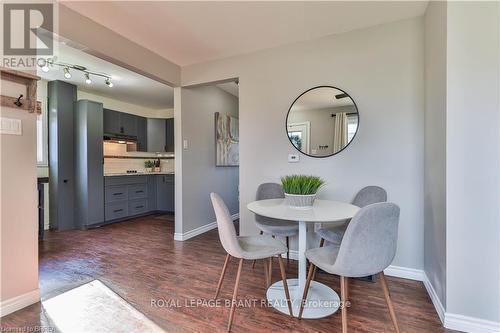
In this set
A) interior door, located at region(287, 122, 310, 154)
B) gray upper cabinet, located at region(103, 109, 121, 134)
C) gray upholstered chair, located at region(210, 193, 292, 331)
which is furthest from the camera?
gray upper cabinet, located at region(103, 109, 121, 134)

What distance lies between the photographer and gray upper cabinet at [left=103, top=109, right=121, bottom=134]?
4684 millimetres

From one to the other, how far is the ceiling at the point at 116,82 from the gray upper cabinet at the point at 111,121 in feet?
1.25

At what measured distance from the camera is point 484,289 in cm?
156

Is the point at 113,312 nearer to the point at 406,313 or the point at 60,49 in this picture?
the point at 406,313

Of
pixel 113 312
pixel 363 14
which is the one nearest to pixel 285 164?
pixel 363 14

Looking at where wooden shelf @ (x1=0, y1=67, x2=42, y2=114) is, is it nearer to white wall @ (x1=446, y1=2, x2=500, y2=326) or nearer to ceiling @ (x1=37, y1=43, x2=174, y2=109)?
ceiling @ (x1=37, y1=43, x2=174, y2=109)

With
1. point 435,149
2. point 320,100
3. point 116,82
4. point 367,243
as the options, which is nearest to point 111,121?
point 116,82

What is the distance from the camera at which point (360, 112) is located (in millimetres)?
2520

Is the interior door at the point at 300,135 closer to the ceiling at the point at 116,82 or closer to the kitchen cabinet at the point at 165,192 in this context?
the ceiling at the point at 116,82

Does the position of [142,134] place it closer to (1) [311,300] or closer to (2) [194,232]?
(2) [194,232]

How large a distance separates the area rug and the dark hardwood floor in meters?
0.06

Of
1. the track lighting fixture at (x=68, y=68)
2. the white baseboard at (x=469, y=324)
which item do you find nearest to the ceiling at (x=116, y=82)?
the track lighting fixture at (x=68, y=68)

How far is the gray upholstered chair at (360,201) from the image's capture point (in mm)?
2161

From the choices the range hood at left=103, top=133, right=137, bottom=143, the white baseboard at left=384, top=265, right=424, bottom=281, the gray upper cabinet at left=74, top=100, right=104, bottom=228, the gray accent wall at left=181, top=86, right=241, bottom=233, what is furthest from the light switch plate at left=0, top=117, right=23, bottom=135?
the white baseboard at left=384, top=265, right=424, bottom=281
